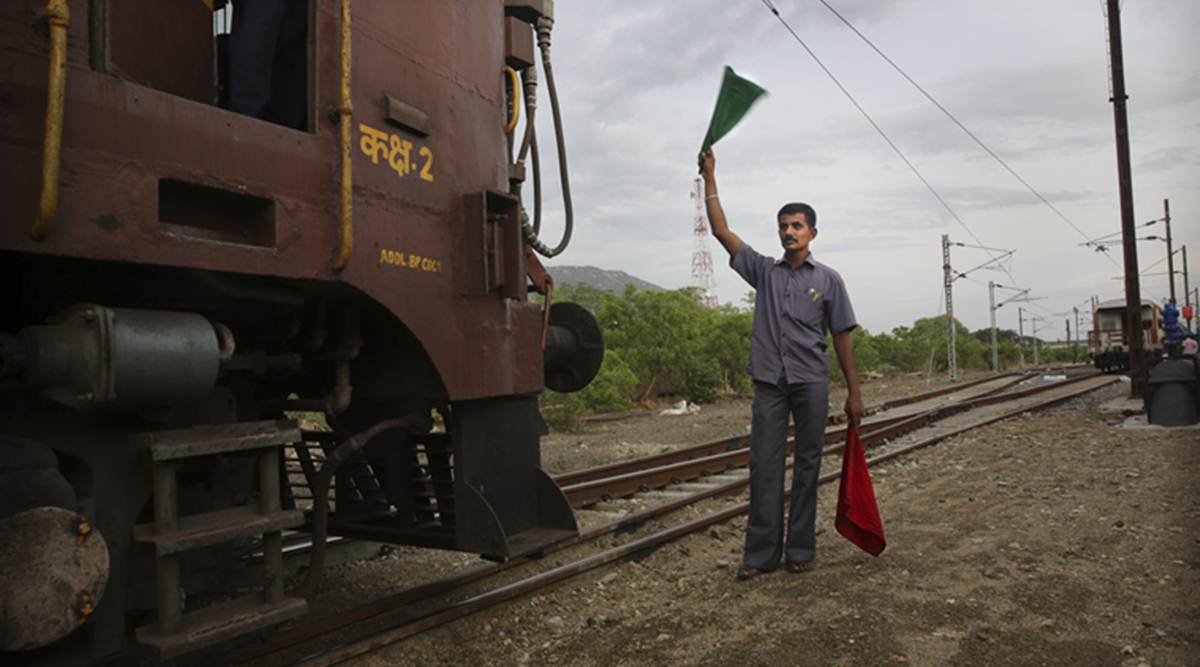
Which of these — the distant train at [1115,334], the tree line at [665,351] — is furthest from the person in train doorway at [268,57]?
the distant train at [1115,334]

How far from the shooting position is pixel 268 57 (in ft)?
10.4

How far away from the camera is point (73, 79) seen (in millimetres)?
2158

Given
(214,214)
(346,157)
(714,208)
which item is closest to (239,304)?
(214,214)

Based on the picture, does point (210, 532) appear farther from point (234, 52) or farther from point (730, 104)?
point (730, 104)

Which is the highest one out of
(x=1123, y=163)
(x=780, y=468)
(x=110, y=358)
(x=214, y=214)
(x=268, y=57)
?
(x=1123, y=163)

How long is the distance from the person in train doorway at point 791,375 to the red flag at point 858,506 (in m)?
0.19

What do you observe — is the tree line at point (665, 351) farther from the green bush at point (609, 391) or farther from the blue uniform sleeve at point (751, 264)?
the blue uniform sleeve at point (751, 264)

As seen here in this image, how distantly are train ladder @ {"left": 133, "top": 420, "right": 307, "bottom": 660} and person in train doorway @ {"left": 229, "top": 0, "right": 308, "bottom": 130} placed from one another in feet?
4.20

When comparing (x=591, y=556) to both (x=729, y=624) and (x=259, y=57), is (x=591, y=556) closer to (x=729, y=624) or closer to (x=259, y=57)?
(x=729, y=624)

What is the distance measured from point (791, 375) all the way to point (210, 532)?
10.1ft

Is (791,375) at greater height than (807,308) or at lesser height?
lesser

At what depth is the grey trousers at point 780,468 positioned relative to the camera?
181 inches

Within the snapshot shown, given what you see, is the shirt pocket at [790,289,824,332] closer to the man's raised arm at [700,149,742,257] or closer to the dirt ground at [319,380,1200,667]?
the man's raised arm at [700,149,742,257]

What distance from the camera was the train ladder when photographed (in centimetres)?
245
